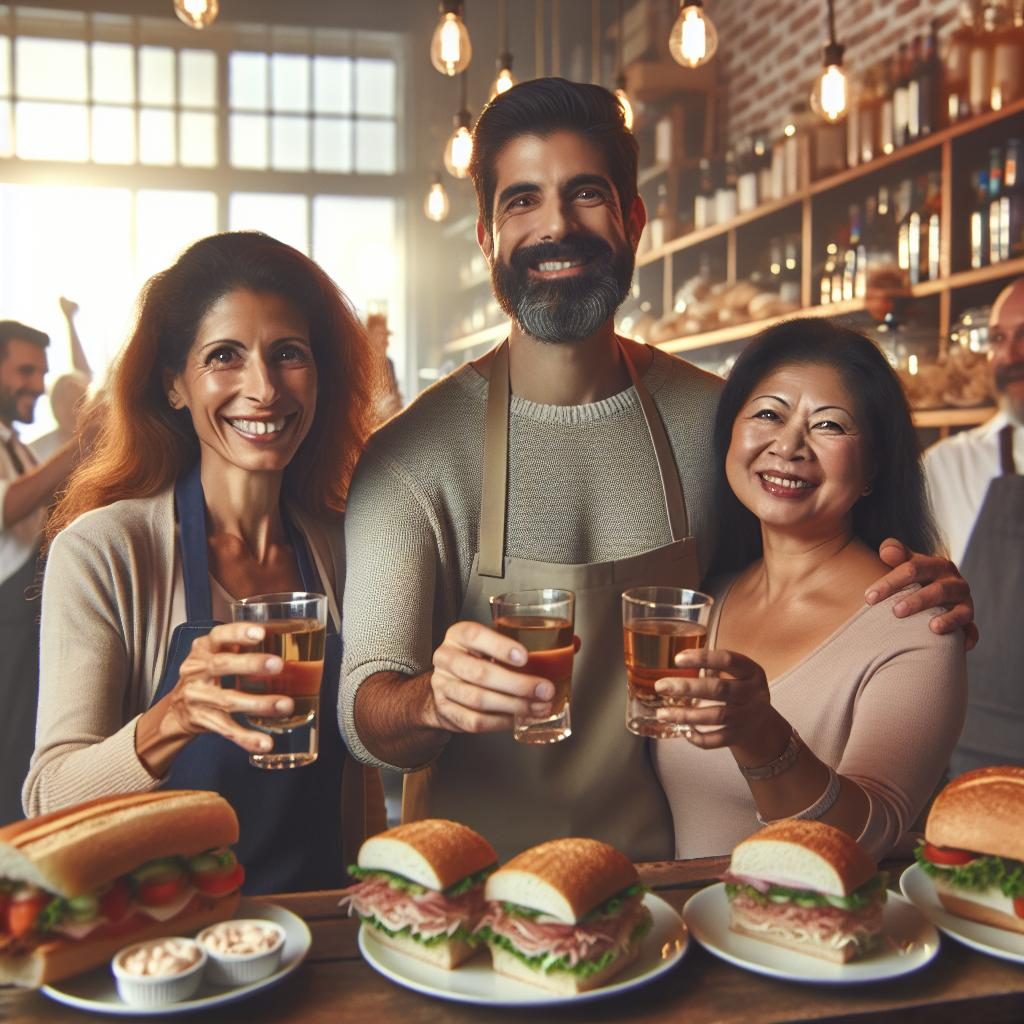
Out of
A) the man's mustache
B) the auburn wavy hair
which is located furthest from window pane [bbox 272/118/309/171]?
the auburn wavy hair

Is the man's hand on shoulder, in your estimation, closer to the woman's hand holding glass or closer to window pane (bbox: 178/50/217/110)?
the woman's hand holding glass

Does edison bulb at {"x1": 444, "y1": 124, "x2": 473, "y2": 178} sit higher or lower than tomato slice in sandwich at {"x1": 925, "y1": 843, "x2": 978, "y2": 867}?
higher

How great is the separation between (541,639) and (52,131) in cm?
904

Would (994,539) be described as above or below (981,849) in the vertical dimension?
above

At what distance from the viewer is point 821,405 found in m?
2.04

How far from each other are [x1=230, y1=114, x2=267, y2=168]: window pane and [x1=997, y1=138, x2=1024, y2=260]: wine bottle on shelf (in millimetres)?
7022

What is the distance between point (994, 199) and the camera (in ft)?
12.3

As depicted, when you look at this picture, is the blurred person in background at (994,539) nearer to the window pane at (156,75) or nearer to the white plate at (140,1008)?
the white plate at (140,1008)

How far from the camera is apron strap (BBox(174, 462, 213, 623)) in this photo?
2018 millimetres

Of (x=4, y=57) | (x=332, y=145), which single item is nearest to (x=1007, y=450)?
(x=332, y=145)

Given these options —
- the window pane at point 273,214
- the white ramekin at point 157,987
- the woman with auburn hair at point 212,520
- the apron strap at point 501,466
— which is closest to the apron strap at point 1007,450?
the apron strap at point 501,466

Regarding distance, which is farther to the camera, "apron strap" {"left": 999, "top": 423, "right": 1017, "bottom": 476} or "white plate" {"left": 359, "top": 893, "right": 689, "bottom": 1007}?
"apron strap" {"left": 999, "top": 423, "right": 1017, "bottom": 476}

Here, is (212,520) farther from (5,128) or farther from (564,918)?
(5,128)

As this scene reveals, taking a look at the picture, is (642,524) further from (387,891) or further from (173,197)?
(173,197)
